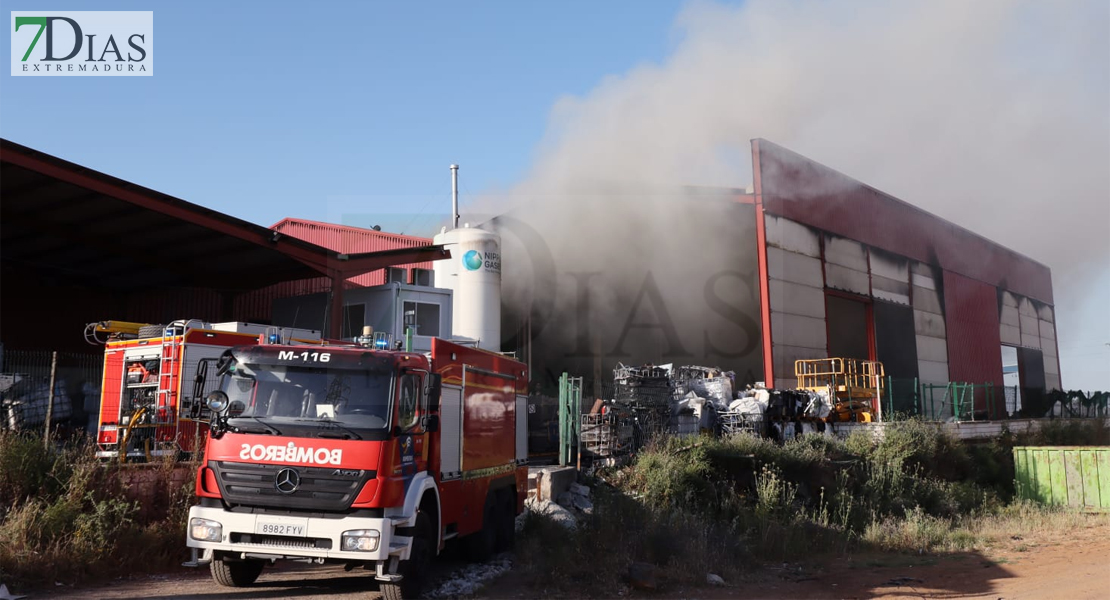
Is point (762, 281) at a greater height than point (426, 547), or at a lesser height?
greater

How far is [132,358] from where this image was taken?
1273 cm

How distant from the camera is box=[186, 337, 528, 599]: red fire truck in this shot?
6.95 metres

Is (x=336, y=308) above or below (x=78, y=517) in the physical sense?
above

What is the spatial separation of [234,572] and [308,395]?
2.00 metres

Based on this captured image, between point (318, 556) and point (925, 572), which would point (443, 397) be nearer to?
point (318, 556)

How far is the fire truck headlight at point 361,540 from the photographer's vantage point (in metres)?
6.82

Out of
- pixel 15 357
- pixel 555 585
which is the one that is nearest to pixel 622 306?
pixel 15 357

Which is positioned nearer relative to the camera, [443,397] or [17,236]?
[443,397]

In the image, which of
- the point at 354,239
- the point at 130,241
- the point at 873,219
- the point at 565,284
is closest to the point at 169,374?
the point at 130,241

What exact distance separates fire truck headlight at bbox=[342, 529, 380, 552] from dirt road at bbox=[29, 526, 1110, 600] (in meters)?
1.14

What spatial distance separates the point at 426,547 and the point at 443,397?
1.53 m

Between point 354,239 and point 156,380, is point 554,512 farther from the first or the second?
point 354,239

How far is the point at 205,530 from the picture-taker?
7.05 metres

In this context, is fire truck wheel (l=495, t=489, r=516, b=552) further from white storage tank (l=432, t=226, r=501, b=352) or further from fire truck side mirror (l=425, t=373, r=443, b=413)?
white storage tank (l=432, t=226, r=501, b=352)
